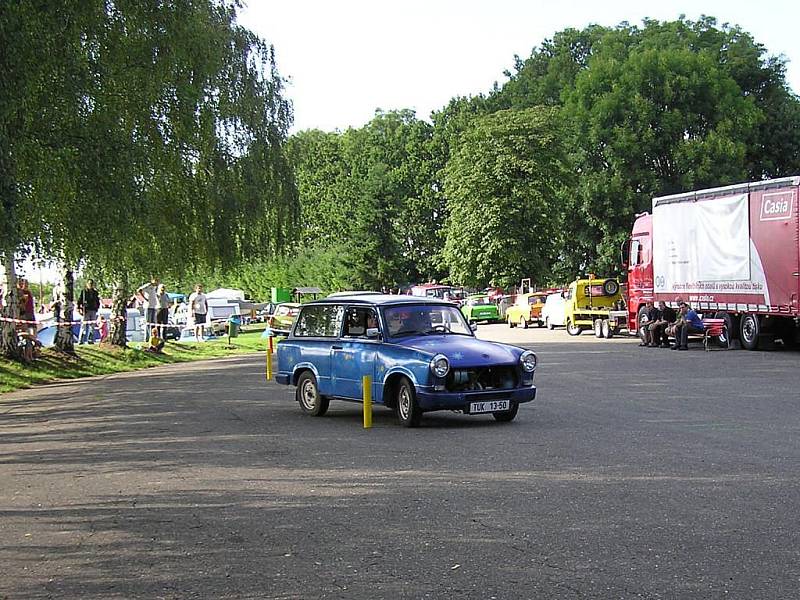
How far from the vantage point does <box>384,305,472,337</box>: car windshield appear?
620 inches

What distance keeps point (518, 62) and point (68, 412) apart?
69.4 meters

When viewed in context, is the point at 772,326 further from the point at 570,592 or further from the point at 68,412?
the point at 570,592

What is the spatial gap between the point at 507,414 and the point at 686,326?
18.6 meters

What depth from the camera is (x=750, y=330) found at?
31.2m

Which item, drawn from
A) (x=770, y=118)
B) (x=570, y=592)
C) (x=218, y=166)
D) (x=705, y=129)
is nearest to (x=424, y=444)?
(x=570, y=592)

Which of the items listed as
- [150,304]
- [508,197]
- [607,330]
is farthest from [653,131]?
[150,304]

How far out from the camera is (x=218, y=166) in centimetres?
2917

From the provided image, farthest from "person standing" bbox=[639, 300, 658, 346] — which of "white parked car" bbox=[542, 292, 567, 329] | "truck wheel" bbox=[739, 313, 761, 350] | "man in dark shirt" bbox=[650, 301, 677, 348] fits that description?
"white parked car" bbox=[542, 292, 567, 329]

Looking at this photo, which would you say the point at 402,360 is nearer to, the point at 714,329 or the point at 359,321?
the point at 359,321

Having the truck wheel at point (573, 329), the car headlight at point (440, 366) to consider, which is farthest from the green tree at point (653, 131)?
the car headlight at point (440, 366)

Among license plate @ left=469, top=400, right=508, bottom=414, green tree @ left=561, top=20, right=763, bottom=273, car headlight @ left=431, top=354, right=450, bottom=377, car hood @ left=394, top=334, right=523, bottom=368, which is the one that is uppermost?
green tree @ left=561, top=20, right=763, bottom=273

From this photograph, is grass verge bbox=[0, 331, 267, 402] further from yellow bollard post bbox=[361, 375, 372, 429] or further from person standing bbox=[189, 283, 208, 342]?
yellow bollard post bbox=[361, 375, 372, 429]

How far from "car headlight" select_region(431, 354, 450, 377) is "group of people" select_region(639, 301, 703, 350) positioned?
1960 centimetres

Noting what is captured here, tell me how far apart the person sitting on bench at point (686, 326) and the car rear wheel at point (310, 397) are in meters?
18.2
